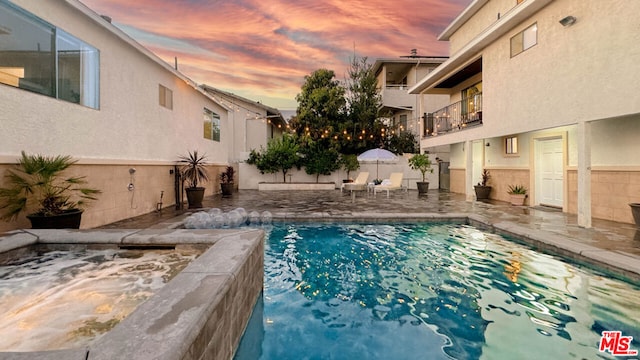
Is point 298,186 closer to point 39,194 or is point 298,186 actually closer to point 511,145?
point 511,145

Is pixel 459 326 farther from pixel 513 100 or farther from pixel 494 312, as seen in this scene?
pixel 513 100

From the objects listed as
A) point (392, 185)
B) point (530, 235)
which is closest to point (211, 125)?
point (392, 185)

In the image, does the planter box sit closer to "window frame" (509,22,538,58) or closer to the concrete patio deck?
the concrete patio deck

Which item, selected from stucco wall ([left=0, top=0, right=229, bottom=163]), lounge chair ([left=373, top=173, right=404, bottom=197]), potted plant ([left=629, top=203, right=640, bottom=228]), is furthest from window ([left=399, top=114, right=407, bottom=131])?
potted plant ([left=629, top=203, right=640, bottom=228])

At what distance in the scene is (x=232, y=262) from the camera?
2.84m

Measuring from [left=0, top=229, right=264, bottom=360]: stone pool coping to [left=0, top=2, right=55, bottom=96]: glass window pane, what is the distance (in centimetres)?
267

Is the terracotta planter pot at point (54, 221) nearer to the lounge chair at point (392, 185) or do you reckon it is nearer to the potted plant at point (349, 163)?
the lounge chair at point (392, 185)

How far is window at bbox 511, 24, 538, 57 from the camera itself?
340 inches

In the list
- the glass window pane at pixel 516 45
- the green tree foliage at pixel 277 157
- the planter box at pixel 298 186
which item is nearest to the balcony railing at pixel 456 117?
the glass window pane at pixel 516 45

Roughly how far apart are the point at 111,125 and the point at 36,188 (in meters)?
2.36

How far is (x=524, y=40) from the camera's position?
9.10 meters

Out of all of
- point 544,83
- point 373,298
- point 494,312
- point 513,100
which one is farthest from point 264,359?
point 513,100

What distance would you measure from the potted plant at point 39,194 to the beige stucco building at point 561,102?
10479mm

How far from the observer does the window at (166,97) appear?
9678mm
